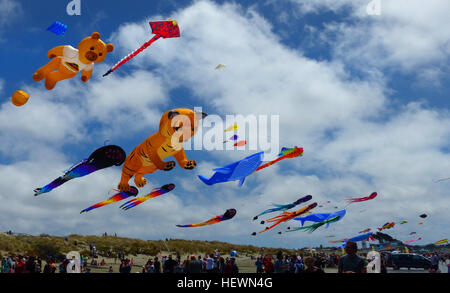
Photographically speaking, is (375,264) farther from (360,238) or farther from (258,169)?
(360,238)

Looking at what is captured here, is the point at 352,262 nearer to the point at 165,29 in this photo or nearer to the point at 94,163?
the point at 165,29

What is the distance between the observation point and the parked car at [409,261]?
2189 centimetres

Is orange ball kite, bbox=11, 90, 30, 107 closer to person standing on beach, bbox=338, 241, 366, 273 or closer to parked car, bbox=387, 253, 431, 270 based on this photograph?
person standing on beach, bbox=338, 241, 366, 273

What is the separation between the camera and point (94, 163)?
10680 mm

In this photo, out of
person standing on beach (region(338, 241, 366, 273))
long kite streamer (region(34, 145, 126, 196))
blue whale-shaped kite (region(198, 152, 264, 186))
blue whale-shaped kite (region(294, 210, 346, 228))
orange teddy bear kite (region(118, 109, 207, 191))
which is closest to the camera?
person standing on beach (region(338, 241, 366, 273))

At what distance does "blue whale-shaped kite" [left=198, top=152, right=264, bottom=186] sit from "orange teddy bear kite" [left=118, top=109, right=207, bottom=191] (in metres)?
0.93

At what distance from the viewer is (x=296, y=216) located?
19719 millimetres

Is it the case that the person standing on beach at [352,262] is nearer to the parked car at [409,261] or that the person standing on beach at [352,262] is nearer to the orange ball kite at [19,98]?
the orange ball kite at [19,98]

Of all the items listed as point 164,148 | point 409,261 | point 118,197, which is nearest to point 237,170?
point 164,148

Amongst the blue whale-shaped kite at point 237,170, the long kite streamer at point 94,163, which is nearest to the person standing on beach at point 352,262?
the blue whale-shaped kite at point 237,170

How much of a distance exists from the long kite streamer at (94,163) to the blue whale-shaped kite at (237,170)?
253 cm

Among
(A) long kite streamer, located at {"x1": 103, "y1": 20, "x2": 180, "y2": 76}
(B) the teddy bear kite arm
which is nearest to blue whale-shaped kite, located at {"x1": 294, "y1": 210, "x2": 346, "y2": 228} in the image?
(A) long kite streamer, located at {"x1": 103, "y1": 20, "x2": 180, "y2": 76}

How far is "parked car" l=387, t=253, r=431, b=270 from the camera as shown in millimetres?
21891
